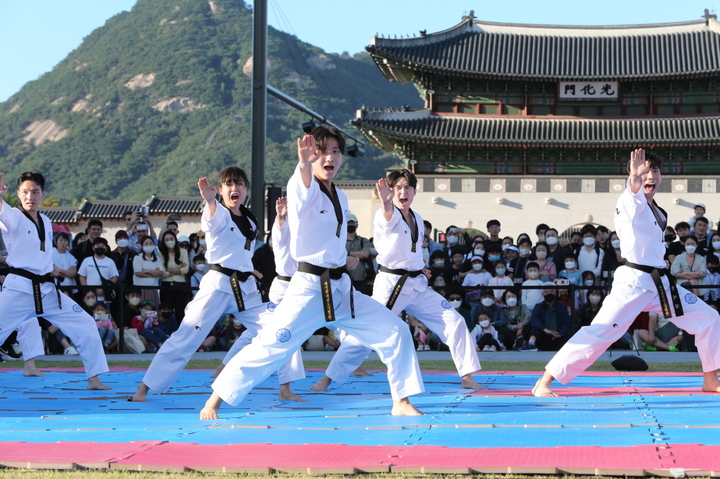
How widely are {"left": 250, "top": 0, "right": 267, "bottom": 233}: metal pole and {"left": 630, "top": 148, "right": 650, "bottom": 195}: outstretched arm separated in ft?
22.7

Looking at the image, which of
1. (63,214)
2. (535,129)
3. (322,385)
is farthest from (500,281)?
(63,214)

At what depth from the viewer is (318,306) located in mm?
5141

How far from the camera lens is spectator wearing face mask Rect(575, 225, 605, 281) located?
12.3 metres

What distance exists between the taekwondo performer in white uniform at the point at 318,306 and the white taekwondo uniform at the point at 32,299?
209 centimetres

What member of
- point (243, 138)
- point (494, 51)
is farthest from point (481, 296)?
point (243, 138)

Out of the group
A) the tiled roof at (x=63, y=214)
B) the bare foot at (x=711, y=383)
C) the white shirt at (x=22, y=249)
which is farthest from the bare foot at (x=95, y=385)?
the tiled roof at (x=63, y=214)

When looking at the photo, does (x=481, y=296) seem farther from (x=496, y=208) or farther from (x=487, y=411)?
(x=496, y=208)

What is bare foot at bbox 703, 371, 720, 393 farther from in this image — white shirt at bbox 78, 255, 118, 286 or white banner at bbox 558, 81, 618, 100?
white banner at bbox 558, 81, 618, 100

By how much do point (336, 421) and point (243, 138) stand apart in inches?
2871

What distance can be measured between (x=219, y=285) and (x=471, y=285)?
20.9 ft

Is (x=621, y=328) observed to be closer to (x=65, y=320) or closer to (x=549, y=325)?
(x=65, y=320)

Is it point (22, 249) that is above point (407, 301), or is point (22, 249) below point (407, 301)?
above

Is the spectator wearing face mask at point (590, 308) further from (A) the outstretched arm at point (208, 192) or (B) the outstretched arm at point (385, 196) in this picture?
(A) the outstretched arm at point (208, 192)

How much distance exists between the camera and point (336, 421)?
4.92 m
